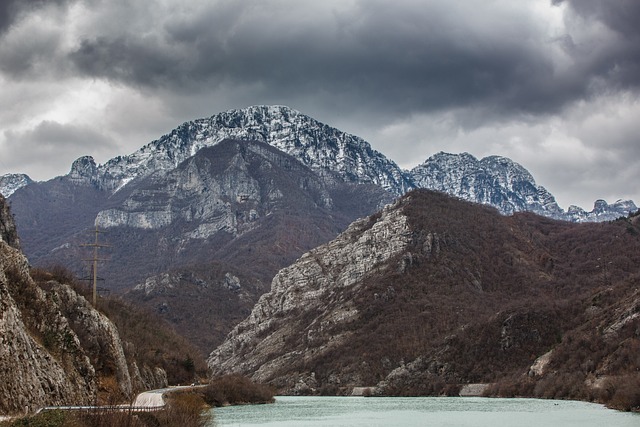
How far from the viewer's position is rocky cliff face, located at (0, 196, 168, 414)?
159 ft

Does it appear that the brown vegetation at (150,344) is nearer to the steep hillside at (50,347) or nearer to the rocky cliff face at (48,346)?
the steep hillside at (50,347)

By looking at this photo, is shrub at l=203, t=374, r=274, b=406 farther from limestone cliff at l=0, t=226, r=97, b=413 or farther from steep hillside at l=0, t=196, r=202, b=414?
limestone cliff at l=0, t=226, r=97, b=413

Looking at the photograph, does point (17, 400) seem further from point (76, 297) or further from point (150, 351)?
point (150, 351)

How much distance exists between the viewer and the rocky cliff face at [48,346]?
159 feet

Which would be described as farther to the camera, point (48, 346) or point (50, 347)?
point (50, 347)

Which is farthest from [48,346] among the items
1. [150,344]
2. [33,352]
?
[150,344]

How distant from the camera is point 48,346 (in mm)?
62125

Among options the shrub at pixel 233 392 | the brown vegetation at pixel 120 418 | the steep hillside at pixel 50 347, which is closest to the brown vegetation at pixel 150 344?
the shrub at pixel 233 392

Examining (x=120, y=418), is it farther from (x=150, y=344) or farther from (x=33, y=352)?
(x=150, y=344)

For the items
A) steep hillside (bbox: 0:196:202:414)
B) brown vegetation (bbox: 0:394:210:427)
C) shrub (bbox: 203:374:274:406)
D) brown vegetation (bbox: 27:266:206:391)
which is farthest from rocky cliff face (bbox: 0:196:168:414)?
shrub (bbox: 203:374:274:406)

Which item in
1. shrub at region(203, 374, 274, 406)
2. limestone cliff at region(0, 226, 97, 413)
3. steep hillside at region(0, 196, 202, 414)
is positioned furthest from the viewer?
shrub at region(203, 374, 274, 406)

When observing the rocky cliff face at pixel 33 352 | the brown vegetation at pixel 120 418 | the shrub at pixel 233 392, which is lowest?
the shrub at pixel 233 392

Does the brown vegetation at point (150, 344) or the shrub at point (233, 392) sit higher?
the brown vegetation at point (150, 344)

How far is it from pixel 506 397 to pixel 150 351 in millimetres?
78413
